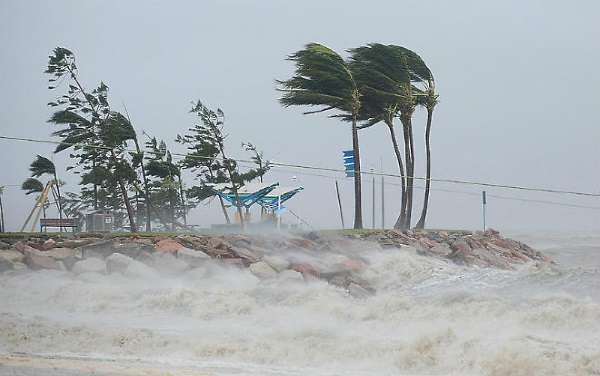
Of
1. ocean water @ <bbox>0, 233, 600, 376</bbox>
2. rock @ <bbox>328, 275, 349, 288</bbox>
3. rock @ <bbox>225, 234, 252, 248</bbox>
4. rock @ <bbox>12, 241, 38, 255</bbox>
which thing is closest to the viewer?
ocean water @ <bbox>0, 233, 600, 376</bbox>

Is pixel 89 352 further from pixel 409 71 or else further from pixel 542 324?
pixel 409 71

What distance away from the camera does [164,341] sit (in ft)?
38.7

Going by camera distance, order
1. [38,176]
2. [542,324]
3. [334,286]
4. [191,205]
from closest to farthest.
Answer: [542,324] < [334,286] < [38,176] < [191,205]

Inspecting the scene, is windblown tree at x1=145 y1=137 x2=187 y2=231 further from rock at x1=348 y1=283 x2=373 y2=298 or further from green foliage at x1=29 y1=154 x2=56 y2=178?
rock at x1=348 y1=283 x2=373 y2=298

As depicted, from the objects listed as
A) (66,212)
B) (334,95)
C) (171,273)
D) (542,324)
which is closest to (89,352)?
(171,273)

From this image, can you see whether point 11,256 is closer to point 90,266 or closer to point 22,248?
point 22,248

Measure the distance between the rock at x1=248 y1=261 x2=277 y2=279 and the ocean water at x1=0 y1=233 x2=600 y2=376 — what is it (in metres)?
0.13

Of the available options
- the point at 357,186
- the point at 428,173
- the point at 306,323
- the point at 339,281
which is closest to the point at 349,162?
the point at 357,186

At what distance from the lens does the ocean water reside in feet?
33.1

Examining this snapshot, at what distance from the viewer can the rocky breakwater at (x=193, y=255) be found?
1422 centimetres

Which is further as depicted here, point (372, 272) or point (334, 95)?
point (334, 95)

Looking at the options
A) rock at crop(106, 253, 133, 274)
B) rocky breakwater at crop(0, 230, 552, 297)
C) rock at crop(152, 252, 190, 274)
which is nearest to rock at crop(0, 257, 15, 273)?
rocky breakwater at crop(0, 230, 552, 297)

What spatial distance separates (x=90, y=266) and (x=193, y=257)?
184cm

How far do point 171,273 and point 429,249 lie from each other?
561 cm
